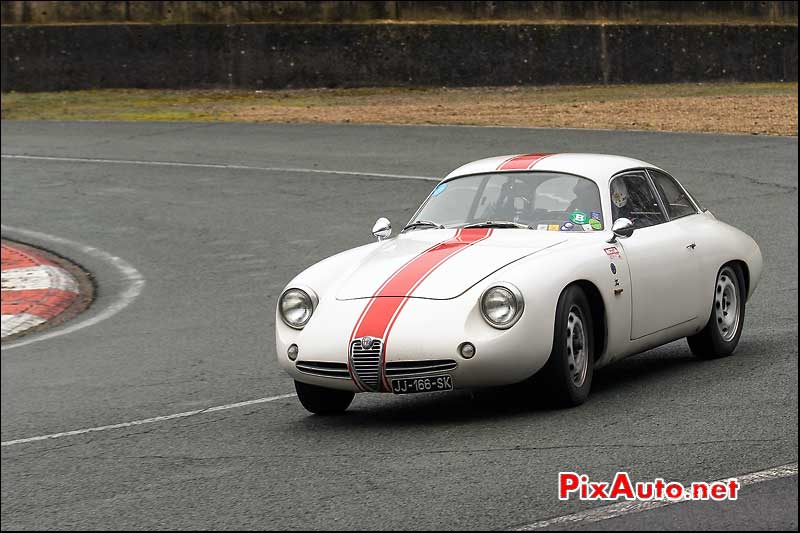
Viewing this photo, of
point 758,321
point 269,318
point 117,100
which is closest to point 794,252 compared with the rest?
point 758,321

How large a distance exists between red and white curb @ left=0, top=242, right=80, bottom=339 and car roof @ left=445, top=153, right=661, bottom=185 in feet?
14.1

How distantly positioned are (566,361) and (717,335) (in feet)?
5.91

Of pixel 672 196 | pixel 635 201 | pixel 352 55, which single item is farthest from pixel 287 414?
pixel 352 55

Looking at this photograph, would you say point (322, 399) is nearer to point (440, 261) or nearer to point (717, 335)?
point (440, 261)

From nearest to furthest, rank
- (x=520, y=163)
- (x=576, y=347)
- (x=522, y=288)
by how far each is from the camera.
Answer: (x=522, y=288)
(x=576, y=347)
(x=520, y=163)

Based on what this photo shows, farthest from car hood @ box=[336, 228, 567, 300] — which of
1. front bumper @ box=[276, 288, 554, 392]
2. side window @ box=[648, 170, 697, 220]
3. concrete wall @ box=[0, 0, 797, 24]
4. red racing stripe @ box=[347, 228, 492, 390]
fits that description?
concrete wall @ box=[0, 0, 797, 24]

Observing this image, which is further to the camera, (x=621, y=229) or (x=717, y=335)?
(x=717, y=335)

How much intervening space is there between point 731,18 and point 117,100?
14.2 meters

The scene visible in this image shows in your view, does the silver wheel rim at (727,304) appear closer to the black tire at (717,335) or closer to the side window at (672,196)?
the black tire at (717,335)

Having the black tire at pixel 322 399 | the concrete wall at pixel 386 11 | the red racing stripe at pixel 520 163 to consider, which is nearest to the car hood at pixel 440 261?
the black tire at pixel 322 399

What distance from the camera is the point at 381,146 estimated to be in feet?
68.3

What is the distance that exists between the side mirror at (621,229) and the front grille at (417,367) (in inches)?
55.9

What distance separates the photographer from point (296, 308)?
7117mm

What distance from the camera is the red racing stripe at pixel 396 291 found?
6637mm
